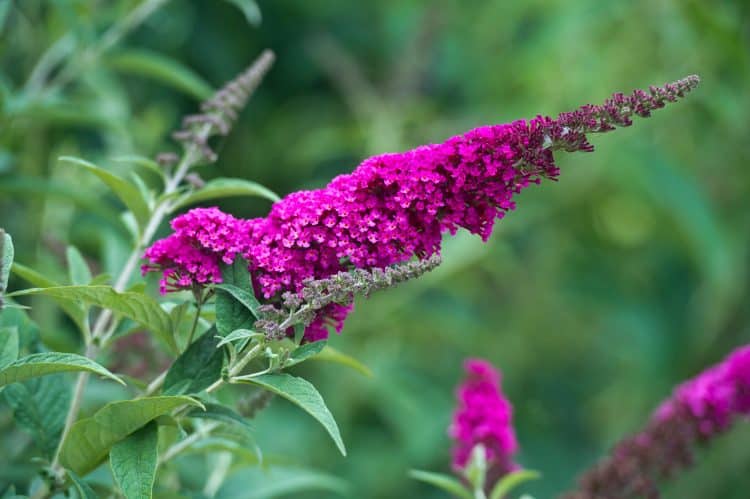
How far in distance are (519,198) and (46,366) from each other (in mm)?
3136

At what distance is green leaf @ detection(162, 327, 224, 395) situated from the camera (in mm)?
1298

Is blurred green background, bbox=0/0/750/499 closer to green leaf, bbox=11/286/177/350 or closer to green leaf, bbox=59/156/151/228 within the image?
green leaf, bbox=59/156/151/228

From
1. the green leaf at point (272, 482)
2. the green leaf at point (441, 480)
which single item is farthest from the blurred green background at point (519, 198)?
the green leaf at point (441, 480)

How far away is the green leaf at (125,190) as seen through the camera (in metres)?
1.50

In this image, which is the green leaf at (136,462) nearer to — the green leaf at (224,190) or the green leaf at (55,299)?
the green leaf at (55,299)

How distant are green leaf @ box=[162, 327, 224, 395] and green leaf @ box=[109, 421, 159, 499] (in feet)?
0.21

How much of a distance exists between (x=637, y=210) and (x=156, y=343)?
3269mm

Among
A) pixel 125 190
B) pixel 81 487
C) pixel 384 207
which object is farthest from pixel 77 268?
pixel 384 207

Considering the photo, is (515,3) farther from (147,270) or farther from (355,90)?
(147,270)

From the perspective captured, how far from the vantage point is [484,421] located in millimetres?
1836

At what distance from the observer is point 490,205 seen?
1.34 m

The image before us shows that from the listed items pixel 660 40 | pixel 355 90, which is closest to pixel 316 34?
pixel 355 90

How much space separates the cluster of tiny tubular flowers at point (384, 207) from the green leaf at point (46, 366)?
0.63 ft

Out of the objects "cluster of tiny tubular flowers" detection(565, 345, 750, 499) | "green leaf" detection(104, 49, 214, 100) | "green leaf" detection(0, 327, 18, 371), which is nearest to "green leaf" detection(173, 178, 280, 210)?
"green leaf" detection(0, 327, 18, 371)
